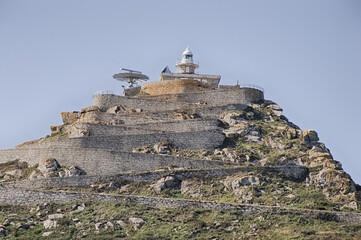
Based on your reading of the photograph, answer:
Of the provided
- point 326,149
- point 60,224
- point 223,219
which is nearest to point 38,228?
point 60,224

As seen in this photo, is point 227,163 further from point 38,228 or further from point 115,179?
point 38,228

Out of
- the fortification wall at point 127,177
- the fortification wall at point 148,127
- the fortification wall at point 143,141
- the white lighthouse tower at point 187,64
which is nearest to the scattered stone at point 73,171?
the fortification wall at point 127,177

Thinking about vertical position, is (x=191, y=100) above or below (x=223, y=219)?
above

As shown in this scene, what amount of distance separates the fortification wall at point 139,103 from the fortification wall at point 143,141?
704cm

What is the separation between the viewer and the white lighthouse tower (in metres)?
86.9

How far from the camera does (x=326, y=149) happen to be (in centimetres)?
6794

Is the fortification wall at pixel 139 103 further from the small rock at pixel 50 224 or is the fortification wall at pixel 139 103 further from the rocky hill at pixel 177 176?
the small rock at pixel 50 224

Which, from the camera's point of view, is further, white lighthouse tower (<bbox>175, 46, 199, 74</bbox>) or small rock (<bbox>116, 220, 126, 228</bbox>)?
white lighthouse tower (<bbox>175, 46, 199, 74</bbox>)

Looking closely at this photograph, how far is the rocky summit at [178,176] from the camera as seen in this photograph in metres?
56.2

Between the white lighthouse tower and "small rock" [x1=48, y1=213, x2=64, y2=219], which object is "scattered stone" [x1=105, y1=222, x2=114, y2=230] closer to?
"small rock" [x1=48, y1=213, x2=64, y2=219]

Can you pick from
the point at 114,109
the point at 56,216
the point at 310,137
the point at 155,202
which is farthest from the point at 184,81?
the point at 56,216

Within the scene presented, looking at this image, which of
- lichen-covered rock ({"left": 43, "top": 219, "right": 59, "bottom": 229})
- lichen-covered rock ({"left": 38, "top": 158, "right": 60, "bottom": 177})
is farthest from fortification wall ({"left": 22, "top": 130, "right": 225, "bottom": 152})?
lichen-covered rock ({"left": 43, "top": 219, "right": 59, "bottom": 229})

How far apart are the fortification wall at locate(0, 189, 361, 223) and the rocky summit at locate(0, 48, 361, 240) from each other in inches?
2.8

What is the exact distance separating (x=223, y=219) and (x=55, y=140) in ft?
61.5
